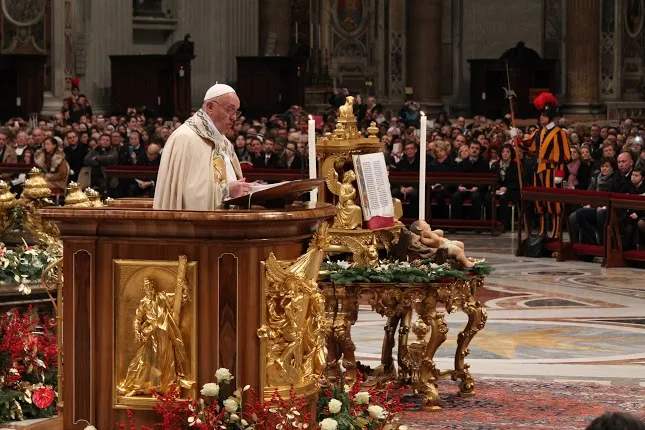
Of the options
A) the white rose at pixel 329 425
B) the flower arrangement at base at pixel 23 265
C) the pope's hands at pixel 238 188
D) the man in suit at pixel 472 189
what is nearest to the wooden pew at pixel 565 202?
the man in suit at pixel 472 189

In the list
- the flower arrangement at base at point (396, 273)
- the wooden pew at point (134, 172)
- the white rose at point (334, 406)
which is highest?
the wooden pew at point (134, 172)

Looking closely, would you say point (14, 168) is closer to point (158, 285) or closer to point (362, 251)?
point (362, 251)

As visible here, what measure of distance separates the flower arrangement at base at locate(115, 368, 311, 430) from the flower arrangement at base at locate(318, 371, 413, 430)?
0.45 m

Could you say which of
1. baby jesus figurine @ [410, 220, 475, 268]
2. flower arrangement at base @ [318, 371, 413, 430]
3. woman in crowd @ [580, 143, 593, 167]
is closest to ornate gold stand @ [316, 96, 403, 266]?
baby jesus figurine @ [410, 220, 475, 268]

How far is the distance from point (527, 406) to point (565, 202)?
32.9 ft

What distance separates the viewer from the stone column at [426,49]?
1566 inches

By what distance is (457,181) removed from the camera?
23.0 meters

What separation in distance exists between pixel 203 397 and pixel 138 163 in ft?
63.5

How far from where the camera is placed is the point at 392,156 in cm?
2472

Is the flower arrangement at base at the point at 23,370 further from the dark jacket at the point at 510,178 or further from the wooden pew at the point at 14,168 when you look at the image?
the wooden pew at the point at 14,168

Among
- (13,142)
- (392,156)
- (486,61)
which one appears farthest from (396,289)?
(486,61)

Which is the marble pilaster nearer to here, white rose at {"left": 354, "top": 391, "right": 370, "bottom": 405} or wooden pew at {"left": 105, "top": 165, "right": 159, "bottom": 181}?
wooden pew at {"left": 105, "top": 165, "right": 159, "bottom": 181}

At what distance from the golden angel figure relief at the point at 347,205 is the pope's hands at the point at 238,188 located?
11.5 feet

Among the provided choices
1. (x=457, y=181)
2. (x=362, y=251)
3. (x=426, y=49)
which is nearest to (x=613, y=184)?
(x=457, y=181)
